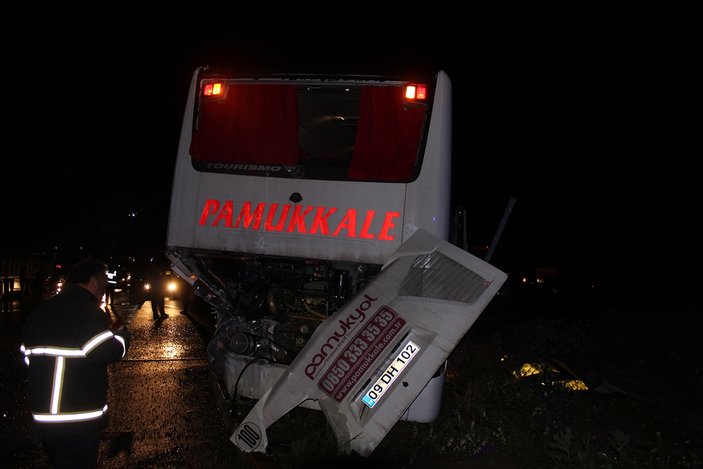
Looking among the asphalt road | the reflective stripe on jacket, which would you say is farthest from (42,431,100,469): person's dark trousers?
the asphalt road

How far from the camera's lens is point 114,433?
5789 mm

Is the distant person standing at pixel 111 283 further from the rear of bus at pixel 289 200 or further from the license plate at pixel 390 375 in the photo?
the license plate at pixel 390 375

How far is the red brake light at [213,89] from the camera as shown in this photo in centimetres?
557

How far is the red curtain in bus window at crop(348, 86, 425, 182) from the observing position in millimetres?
5090

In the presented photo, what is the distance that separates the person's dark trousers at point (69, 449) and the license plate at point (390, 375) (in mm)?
1634

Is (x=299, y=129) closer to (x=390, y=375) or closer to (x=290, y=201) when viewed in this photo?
(x=290, y=201)

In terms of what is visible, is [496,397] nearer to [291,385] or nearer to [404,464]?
[404,464]

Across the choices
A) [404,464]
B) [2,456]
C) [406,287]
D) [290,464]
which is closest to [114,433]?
[2,456]

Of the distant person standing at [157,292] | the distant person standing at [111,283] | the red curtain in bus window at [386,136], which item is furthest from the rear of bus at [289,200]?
the distant person standing at [111,283]

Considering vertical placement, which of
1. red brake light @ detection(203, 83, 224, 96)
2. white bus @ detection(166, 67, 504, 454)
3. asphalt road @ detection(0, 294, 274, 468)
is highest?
red brake light @ detection(203, 83, 224, 96)

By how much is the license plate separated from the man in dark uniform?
1.54 meters

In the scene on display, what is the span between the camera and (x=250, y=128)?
17.9ft

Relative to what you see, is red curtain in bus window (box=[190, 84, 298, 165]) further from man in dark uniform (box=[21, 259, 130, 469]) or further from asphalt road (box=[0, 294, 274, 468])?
asphalt road (box=[0, 294, 274, 468])

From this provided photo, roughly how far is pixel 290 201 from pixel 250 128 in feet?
2.56
